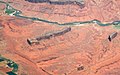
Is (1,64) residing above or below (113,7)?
below

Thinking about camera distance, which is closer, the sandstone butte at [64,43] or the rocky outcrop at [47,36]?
the sandstone butte at [64,43]

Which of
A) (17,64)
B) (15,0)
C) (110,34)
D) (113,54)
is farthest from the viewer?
(15,0)

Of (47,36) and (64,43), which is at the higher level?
(47,36)

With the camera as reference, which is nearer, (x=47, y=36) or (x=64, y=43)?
(x=64, y=43)

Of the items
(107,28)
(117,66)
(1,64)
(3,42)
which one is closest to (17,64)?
(1,64)

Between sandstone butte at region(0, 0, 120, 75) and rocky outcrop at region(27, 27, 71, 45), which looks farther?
rocky outcrop at region(27, 27, 71, 45)

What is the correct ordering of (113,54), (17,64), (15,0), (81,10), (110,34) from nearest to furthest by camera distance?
(17,64) → (113,54) → (110,34) → (81,10) → (15,0)

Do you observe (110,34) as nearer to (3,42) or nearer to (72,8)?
(72,8)

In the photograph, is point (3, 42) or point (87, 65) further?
point (3, 42)
